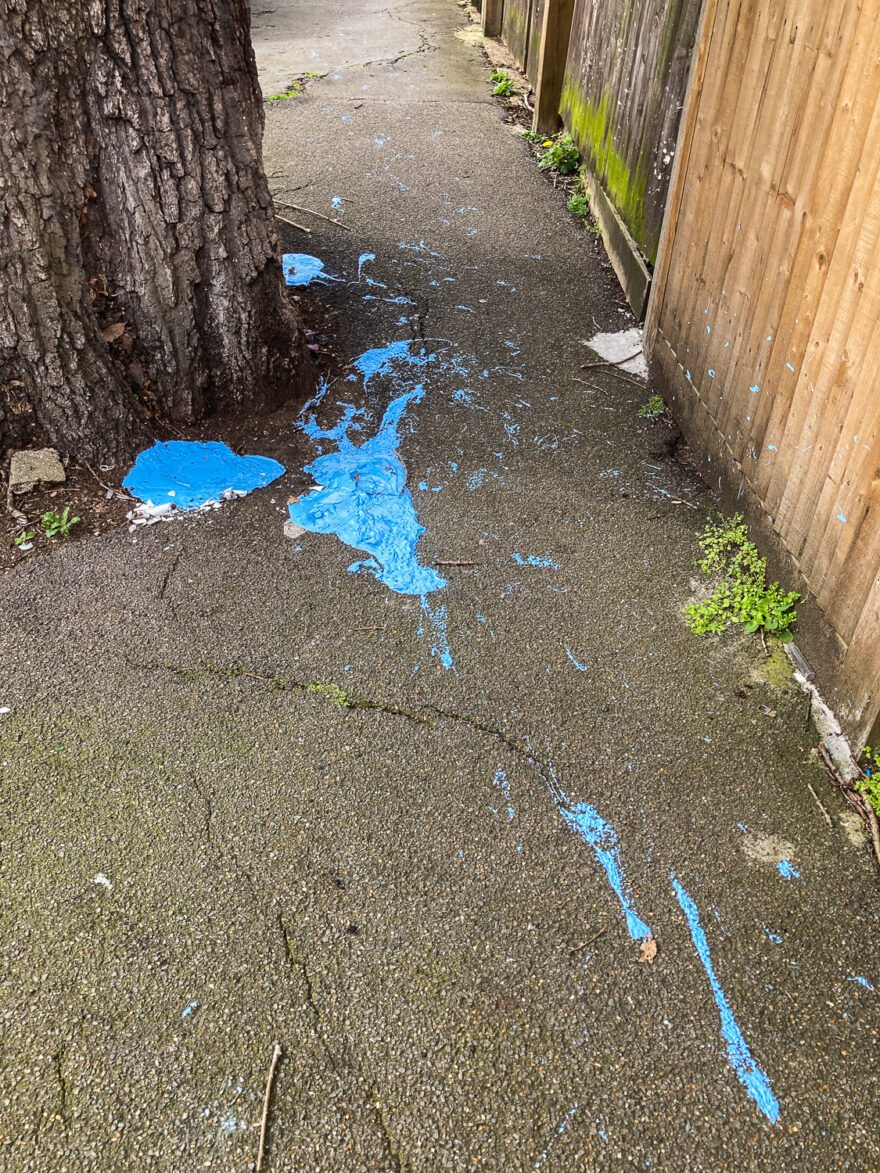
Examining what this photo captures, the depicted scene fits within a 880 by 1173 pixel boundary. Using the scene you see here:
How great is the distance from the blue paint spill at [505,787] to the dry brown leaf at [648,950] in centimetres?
43

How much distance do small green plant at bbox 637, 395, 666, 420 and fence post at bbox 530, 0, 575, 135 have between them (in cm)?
413

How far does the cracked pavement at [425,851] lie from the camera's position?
5.18ft

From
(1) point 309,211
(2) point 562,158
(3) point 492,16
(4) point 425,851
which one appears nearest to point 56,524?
(4) point 425,851

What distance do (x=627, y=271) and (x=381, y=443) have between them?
6.56 ft

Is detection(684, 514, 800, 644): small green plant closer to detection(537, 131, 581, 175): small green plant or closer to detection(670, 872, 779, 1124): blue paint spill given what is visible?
detection(670, 872, 779, 1124): blue paint spill

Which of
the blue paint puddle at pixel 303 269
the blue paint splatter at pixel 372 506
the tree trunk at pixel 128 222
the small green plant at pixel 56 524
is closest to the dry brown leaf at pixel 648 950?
the blue paint splatter at pixel 372 506

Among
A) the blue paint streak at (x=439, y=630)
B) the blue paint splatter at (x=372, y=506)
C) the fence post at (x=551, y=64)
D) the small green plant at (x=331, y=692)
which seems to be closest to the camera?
the small green plant at (x=331, y=692)

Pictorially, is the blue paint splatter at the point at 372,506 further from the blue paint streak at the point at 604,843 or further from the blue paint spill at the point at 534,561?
the blue paint streak at the point at 604,843

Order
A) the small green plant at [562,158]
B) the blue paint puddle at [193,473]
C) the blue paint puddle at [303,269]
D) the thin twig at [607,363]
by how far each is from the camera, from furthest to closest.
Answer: the small green plant at [562,158] < the blue paint puddle at [303,269] < the thin twig at [607,363] < the blue paint puddle at [193,473]

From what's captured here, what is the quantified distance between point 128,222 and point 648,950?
9.73ft

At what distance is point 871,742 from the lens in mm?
2143

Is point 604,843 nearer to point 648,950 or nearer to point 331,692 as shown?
point 648,950

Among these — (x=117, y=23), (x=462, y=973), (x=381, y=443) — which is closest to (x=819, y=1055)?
(x=462, y=973)

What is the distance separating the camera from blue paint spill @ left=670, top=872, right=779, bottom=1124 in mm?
1590
